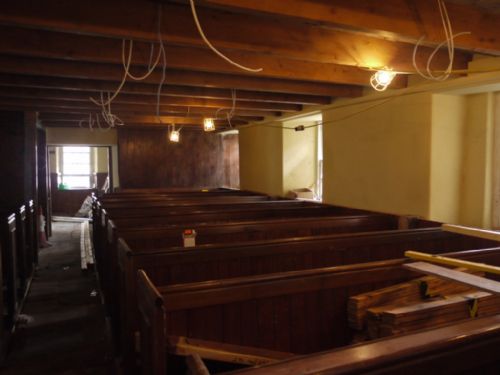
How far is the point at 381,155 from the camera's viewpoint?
12.7 feet

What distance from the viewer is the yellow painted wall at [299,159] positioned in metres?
5.74

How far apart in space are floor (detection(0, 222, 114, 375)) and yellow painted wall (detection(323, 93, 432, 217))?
2736 mm

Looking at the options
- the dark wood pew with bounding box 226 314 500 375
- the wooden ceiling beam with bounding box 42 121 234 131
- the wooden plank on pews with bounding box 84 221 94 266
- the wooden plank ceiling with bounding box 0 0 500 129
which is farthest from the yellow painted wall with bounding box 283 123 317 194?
the dark wood pew with bounding box 226 314 500 375

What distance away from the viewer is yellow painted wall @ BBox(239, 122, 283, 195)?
584 centimetres

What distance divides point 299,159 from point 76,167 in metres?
9.24

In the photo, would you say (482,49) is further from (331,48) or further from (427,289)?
(427,289)

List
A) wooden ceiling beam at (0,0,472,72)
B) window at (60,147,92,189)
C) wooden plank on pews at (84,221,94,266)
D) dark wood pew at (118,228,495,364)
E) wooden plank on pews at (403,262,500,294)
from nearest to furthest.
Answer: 1. wooden plank on pews at (403,262,500,294)
2. dark wood pew at (118,228,495,364)
3. wooden ceiling beam at (0,0,472,72)
4. wooden plank on pews at (84,221,94,266)
5. window at (60,147,92,189)

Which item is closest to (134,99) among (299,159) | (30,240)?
(30,240)

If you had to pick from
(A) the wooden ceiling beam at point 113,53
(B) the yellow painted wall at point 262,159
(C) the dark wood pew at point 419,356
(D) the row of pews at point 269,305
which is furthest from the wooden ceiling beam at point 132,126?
(C) the dark wood pew at point 419,356

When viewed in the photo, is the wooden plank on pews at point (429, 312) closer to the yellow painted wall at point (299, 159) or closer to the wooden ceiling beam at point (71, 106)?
the yellow painted wall at point (299, 159)

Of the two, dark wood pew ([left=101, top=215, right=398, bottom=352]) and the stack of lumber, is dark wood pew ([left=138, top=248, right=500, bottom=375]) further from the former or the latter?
dark wood pew ([left=101, top=215, right=398, bottom=352])

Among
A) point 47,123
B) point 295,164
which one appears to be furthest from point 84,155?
point 295,164

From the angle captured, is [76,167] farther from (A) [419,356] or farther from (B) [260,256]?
(A) [419,356]

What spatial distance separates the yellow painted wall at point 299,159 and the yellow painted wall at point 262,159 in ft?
0.25
